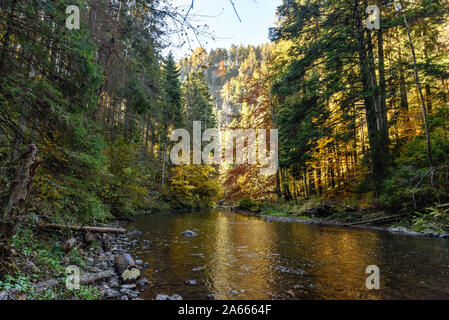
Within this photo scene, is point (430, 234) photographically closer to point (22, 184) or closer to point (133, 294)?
point (133, 294)

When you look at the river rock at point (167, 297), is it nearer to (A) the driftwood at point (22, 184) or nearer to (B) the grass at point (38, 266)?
(B) the grass at point (38, 266)

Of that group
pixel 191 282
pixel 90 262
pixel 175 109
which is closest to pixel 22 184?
pixel 90 262

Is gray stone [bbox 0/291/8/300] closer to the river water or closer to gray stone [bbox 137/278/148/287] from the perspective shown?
the river water

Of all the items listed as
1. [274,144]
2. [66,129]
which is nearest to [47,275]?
[66,129]

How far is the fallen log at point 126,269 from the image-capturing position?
158 inches

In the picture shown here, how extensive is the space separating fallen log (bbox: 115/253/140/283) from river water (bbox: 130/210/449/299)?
0.91ft

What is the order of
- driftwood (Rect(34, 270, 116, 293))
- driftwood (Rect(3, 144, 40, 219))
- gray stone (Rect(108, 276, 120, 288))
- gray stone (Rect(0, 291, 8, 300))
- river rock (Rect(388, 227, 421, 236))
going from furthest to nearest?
river rock (Rect(388, 227, 421, 236)) → gray stone (Rect(108, 276, 120, 288)) → driftwood (Rect(3, 144, 40, 219)) → driftwood (Rect(34, 270, 116, 293)) → gray stone (Rect(0, 291, 8, 300))

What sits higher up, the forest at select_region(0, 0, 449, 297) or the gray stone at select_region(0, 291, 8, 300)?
the forest at select_region(0, 0, 449, 297)

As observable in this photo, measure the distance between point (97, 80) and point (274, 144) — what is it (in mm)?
16603

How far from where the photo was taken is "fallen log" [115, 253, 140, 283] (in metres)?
4.02

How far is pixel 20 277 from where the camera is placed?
289 cm

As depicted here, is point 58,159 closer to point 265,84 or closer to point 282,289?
point 282,289

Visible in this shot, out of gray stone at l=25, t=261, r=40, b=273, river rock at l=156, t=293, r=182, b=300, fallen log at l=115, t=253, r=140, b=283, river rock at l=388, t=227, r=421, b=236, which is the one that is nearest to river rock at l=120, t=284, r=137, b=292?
fallen log at l=115, t=253, r=140, b=283

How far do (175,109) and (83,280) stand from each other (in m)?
24.5
